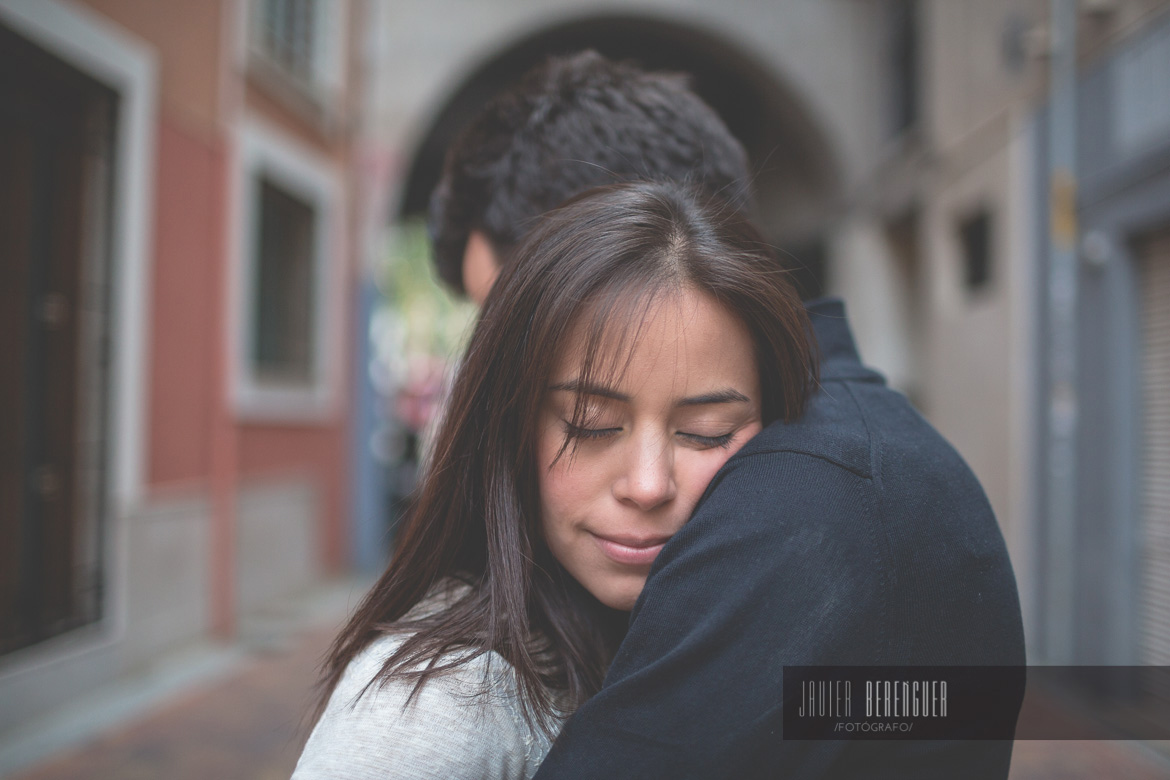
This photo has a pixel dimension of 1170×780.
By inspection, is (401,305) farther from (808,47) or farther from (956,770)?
(956,770)

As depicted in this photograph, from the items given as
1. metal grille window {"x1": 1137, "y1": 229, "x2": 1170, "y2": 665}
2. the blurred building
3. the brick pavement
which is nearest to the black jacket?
the brick pavement

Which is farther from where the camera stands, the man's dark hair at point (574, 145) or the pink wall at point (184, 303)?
the pink wall at point (184, 303)

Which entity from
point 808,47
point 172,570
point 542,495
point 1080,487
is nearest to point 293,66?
point 172,570

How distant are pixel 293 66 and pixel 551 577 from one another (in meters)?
6.96

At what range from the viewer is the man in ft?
2.60

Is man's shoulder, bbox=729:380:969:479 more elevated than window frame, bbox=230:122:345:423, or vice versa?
window frame, bbox=230:122:345:423

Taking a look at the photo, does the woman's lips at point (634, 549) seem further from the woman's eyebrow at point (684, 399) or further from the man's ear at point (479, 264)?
the man's ear at point (479, 264)

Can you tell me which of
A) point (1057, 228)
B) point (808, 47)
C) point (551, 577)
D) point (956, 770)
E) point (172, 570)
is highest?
point (808, 47)

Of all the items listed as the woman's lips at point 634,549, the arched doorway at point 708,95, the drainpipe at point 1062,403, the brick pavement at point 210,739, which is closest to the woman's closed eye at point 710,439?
→ the woman's lips at point 634,549

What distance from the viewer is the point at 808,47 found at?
851 cm

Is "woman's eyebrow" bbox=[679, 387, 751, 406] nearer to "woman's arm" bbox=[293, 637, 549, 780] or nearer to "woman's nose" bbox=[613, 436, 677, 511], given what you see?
"woman's nose" bbox=[613, 436, 677, 511]

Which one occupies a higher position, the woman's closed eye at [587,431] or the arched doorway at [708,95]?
the arched doorway at [708,95]

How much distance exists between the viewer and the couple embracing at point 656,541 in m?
0.80

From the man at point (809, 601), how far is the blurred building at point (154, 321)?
4.17 meters
